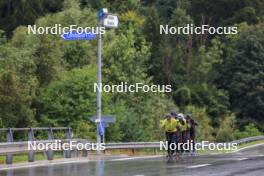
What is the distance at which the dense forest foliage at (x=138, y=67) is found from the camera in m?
42.8

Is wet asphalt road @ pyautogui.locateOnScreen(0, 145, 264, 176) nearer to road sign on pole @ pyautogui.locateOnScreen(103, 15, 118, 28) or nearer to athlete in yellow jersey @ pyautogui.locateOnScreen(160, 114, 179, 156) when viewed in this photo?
athlete in yellow jersey @ pyautogui.locateOnScreen(160, 114, 179, 156)

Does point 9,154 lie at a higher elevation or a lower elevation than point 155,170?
higher

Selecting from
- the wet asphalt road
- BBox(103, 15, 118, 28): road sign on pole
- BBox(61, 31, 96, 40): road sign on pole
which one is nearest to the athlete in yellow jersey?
the wet asphalt road

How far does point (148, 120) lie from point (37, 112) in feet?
37.8

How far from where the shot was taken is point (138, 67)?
192 ft

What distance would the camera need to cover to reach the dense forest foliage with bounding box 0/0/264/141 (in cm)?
4284

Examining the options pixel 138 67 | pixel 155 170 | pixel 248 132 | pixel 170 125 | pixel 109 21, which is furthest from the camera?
pixel 248 132

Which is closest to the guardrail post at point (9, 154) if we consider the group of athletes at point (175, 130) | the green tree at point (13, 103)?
the group of athletes at point (175, 130)

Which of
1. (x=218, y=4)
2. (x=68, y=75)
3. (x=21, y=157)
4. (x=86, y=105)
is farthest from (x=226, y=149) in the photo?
(x=218, y=4)

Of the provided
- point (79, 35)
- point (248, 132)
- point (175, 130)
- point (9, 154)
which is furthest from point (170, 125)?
point (248, 132)

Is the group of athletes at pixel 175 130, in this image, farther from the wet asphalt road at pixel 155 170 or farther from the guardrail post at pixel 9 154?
the guardrail post at pixel 9 154

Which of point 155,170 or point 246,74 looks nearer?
point 155,170

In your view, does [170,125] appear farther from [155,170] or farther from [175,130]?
[155,170]

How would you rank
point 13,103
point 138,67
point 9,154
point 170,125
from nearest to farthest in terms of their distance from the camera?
point 9,154, point 170,125, point 13,103, point 138,67
